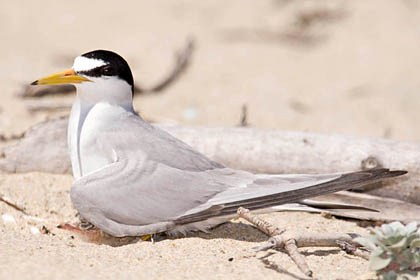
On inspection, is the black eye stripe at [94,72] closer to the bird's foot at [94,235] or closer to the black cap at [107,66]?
the black cap at [107,66]

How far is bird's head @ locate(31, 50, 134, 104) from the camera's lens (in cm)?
318

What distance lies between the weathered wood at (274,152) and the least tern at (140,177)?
490 mm

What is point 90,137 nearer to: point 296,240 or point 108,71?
point 108,71

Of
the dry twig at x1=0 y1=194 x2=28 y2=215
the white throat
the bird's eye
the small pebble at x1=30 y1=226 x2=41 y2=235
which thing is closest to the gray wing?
the white throat

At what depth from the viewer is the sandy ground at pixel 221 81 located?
2.62 meters

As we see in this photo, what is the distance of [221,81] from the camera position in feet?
19.3

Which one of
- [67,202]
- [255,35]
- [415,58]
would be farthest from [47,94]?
[415,58]

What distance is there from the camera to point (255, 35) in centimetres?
723

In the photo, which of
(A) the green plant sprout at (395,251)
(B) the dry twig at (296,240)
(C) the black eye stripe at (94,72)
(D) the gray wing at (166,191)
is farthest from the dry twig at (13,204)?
(A) the green plant sprout at (395,251)

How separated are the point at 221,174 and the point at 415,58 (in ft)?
13.0

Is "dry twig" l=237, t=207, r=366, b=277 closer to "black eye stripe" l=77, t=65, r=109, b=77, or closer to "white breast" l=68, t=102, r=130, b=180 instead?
"white breast" l=68, t=102, r=130, b=180

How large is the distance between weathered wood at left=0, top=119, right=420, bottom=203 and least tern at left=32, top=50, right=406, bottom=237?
49 centimetres

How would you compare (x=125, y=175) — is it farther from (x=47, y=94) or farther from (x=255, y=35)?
(x=255, y=35)

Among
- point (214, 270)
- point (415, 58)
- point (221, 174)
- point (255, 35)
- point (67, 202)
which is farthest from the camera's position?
point (255, 35)
